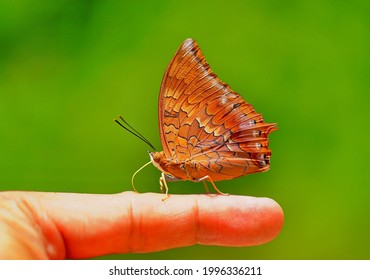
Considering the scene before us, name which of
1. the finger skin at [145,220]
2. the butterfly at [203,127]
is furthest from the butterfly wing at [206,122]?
the finger skin at [145,220]

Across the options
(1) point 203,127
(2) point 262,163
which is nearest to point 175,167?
(1) point 203,127

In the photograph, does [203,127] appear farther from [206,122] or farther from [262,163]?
[262,163]

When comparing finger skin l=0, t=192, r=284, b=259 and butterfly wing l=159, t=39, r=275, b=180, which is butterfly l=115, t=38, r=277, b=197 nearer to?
butterfly wing l=159, t=39, r=275, b=180

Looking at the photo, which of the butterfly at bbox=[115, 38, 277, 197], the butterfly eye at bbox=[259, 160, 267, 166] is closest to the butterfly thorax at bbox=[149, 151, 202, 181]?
the butterfly at bbox=[115, 38, 277, 197]

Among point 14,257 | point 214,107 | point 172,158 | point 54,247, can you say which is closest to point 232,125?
point 214,107

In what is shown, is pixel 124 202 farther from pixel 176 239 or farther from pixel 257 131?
pixel 257 131

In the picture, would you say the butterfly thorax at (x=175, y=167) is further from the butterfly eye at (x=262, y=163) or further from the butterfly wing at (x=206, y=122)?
the butterfly eye at (x=262, y=163)
